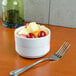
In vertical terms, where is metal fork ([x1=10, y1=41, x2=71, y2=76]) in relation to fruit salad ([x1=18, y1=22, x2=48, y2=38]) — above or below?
below

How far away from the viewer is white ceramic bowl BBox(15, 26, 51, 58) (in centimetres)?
66

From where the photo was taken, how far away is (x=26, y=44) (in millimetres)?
666

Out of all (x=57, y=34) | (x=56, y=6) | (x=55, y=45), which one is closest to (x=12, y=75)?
(x=55, y=45)

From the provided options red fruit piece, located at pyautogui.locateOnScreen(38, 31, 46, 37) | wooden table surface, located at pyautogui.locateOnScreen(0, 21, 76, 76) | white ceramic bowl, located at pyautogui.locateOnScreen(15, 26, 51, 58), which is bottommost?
wooden table surface, located at pyautogui.locateOnScreen(0, 21, 76, 76)

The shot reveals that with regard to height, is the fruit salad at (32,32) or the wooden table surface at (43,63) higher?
the fruit salad at (32,32)

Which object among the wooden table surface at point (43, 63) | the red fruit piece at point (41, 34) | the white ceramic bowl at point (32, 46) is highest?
the red fruit piece at point (41, 34)

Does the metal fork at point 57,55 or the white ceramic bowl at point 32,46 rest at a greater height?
the white ceramic bowl at point 32,46

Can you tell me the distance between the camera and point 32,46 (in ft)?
2.18

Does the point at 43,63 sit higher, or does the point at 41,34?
the point at 41,34

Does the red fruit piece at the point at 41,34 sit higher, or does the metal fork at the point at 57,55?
the red fruit piece at the point at 41,34

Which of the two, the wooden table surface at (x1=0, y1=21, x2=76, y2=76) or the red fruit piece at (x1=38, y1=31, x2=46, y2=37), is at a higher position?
the red fruit piece at (x1=38, y1=31, x2=46, y2=37)

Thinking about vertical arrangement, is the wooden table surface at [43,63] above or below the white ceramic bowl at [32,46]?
below

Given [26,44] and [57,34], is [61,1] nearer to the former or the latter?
[57,34]

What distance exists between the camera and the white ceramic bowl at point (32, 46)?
0.66 m
